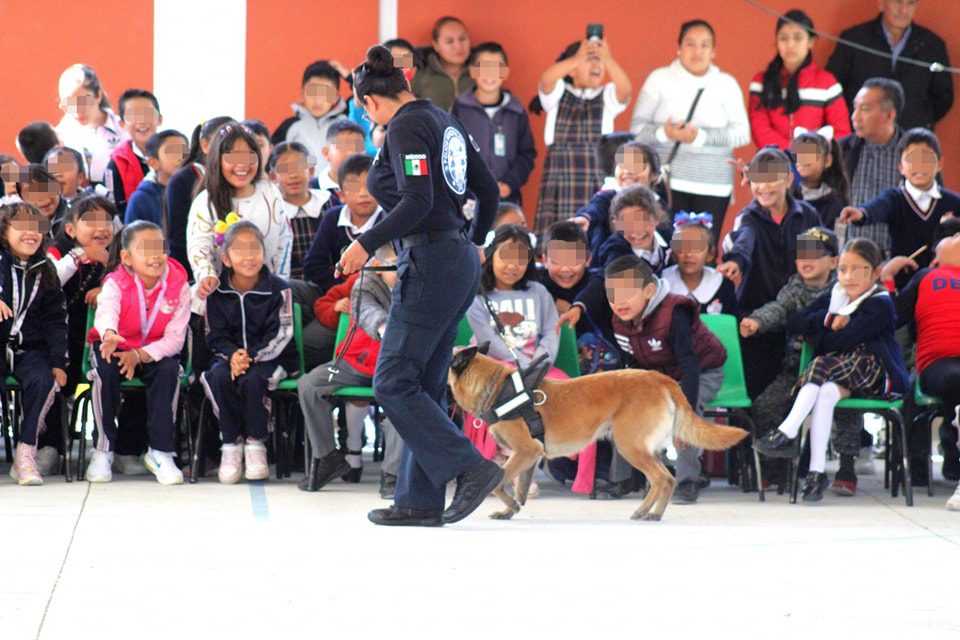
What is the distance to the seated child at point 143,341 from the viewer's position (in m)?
6.94

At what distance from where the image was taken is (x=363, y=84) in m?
5.43

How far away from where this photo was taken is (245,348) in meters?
7.11

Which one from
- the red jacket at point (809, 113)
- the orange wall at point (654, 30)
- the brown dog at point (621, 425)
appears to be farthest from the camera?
the orange wall at point (654, 30)

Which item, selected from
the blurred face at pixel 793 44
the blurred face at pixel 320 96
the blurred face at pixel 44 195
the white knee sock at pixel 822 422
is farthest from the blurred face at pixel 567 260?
the blurred face at pixel 793 44

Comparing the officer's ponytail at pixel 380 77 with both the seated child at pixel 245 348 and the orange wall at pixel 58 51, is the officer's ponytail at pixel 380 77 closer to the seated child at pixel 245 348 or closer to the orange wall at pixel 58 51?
the seated child at pixel 245 348

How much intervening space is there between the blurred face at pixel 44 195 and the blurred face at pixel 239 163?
1007 millimetres

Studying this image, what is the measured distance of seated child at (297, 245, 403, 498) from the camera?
268 inches

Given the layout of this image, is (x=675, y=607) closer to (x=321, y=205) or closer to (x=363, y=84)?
(x=363, y=84)

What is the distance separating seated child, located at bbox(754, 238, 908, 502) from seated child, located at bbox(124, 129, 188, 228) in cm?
334

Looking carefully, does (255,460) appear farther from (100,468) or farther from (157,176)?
(157,176)

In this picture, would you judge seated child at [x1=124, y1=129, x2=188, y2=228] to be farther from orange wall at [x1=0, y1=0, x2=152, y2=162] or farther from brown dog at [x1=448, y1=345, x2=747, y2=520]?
orange wall at [x1=0, y1=0, x2=152, y2=162]

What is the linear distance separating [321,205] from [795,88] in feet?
11.9

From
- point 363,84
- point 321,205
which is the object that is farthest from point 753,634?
point 321,205

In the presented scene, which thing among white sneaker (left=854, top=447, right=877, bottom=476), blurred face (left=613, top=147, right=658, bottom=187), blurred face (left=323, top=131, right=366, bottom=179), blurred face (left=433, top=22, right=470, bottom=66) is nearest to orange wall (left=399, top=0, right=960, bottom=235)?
blurred face (left=433, top=22, right=470, bottom=66)
